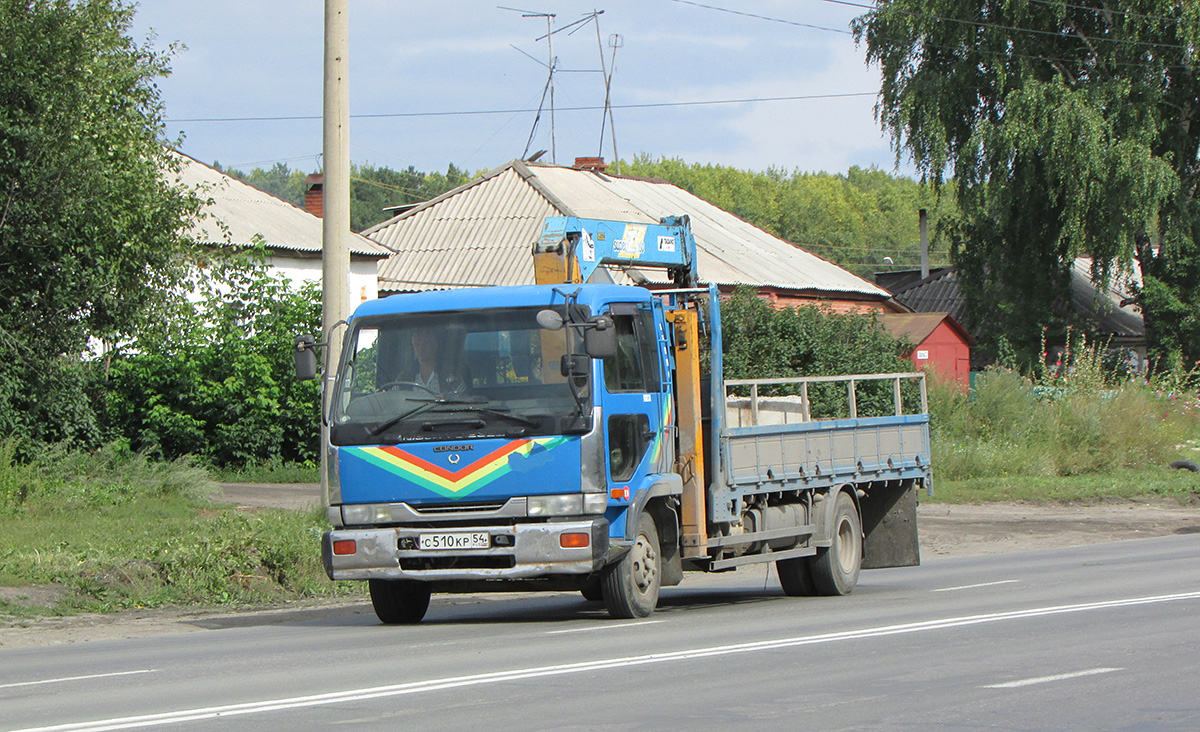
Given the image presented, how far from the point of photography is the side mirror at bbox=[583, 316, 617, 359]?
10.5 m

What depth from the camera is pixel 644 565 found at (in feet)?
37.7

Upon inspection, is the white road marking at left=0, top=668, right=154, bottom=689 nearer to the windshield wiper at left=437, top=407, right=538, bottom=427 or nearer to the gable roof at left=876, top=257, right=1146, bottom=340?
the windshield wiper at left=437, top=407, right=538, bottom=427

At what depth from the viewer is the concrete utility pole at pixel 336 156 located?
15.2 m

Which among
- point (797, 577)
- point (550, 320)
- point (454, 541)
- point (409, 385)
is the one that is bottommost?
point (797, 577)

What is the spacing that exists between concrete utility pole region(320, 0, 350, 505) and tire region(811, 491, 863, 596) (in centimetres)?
540

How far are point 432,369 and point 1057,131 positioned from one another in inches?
1274

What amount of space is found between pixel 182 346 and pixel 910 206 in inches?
5315

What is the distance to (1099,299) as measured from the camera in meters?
44.5

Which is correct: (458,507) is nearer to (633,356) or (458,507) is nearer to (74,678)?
(633,356)

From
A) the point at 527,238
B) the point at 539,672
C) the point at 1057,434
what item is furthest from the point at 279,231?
the point at 539,672

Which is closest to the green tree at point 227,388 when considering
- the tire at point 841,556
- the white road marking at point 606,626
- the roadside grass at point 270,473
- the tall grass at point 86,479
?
the roadside grass at point 270,473

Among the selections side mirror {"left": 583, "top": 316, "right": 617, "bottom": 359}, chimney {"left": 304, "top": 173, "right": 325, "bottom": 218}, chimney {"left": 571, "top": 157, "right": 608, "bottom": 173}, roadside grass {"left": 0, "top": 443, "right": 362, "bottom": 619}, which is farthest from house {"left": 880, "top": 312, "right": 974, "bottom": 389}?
side mirror {"left": 583, "top": 316, "right": 617, "bottom": 359}

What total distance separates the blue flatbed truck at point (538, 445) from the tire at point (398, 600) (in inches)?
0.5

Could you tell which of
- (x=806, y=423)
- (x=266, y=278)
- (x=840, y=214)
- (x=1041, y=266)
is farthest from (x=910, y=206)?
(x=806, y=423)
